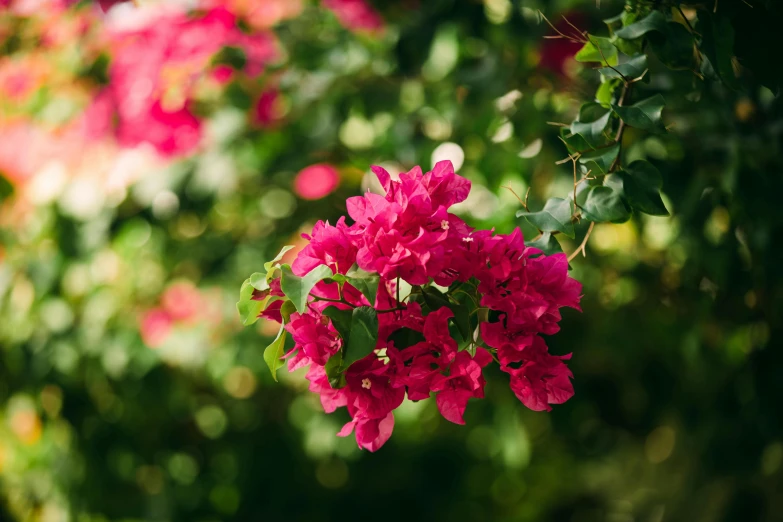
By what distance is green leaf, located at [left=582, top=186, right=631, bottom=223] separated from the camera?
24.8 inches

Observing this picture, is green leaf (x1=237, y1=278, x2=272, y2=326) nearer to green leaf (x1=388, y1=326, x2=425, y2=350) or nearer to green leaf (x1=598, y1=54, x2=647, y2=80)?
green leaf (x1=388, y1=326, x2=425, y2=350)

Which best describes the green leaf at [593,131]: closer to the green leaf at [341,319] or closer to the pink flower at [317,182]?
the green leaf at [341,319]

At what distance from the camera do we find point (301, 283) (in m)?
0.54

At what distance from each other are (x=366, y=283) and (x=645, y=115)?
306 millimetres

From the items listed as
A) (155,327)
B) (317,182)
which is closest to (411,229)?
(317,182)

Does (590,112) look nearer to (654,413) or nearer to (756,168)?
(756,168)

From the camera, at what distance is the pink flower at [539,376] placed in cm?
58

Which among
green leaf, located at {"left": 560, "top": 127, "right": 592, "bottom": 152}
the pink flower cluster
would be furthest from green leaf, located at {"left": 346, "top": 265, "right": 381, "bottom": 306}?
the pink flower cluster

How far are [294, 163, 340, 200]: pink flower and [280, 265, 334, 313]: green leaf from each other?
1122mm

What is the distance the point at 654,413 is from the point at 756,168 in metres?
1.23

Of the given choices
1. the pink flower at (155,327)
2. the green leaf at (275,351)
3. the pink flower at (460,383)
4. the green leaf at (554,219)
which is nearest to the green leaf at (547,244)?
the green leaf at (554,219)

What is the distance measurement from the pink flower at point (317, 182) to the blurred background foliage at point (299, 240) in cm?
1

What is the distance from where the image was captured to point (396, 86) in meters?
1.44

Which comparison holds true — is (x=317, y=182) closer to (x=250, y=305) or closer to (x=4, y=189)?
(x=4, y=189)
